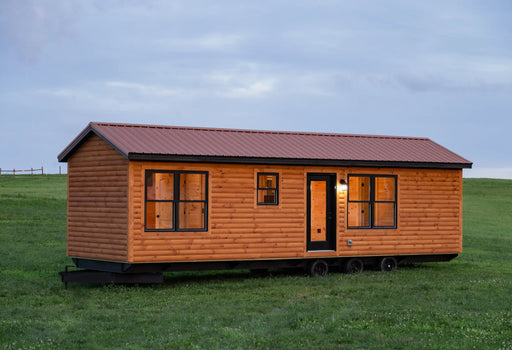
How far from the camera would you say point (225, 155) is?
17484mm

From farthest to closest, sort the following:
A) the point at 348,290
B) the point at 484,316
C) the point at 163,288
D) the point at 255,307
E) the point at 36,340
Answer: the point at 163,288, the point at 348,290, the point at 255,307, the point at 484,316, the point at 36,340

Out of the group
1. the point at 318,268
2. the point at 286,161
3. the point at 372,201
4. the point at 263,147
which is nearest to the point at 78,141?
the point at 263,147

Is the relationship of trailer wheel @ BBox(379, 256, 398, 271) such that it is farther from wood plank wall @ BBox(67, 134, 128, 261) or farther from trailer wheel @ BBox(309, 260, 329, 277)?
wood plank wall @ BBox(67, 134, 128, 261)

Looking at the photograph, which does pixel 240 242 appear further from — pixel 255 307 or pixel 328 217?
pixel 255 307

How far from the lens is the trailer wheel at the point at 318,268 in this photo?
1914 centimetres

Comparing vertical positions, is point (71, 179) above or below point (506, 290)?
above

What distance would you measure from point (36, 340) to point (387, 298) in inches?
279

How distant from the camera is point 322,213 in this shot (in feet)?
64.2

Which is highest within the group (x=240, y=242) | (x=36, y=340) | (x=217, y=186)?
(x=217, y=186)

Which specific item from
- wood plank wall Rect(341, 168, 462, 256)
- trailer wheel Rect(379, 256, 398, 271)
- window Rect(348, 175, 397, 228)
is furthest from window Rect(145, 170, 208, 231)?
trailer wheel Rect(379, 256, 398, 271)

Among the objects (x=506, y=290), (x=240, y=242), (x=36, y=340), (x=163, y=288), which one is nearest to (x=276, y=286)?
(x=240, y=242)

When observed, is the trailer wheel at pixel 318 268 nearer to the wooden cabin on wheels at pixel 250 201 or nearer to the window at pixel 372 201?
the wooden cabin on wheels at pixel 250 201

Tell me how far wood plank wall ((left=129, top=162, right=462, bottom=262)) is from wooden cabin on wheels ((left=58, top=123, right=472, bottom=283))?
0.03 metres

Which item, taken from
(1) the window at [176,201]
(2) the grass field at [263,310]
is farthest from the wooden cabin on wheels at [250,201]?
(2) the grass field at [263,310]
